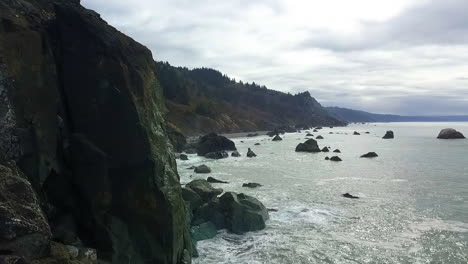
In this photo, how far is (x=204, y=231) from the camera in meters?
24.2

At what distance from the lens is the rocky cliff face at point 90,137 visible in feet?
47.0

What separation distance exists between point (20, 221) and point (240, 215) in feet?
57.7

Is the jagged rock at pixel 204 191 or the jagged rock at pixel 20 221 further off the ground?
the jagged rock at pixel 20 221

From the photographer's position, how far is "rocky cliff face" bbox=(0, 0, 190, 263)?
14.3 meters

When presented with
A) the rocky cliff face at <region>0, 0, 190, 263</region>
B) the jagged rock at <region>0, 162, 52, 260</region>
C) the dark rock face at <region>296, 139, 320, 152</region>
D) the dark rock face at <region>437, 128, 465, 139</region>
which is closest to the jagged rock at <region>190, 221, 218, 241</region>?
the rocky cliff face at <region>0, 0, 190, 263</region>

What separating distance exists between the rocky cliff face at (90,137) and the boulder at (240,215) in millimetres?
8012

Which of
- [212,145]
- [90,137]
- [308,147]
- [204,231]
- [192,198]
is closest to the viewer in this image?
[90,137]

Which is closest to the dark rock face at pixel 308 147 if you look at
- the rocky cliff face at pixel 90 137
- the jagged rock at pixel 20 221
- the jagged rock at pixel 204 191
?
the jagged rock at pixel 204 191

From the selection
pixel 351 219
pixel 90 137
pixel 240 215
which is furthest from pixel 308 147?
pixel 90 137

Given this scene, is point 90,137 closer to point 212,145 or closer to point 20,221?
point 20,221

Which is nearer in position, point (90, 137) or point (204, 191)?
point (90, 137)

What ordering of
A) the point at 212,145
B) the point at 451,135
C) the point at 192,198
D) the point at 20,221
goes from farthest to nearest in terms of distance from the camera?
→ the point at 451,135 < the point at 212,145 < the point at 192,198 < the point at 20,221

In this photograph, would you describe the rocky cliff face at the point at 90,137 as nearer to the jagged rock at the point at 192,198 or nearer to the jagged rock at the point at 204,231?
the jagged rock at the point at 204,231

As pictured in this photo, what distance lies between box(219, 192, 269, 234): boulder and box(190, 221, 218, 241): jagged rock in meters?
1.30
